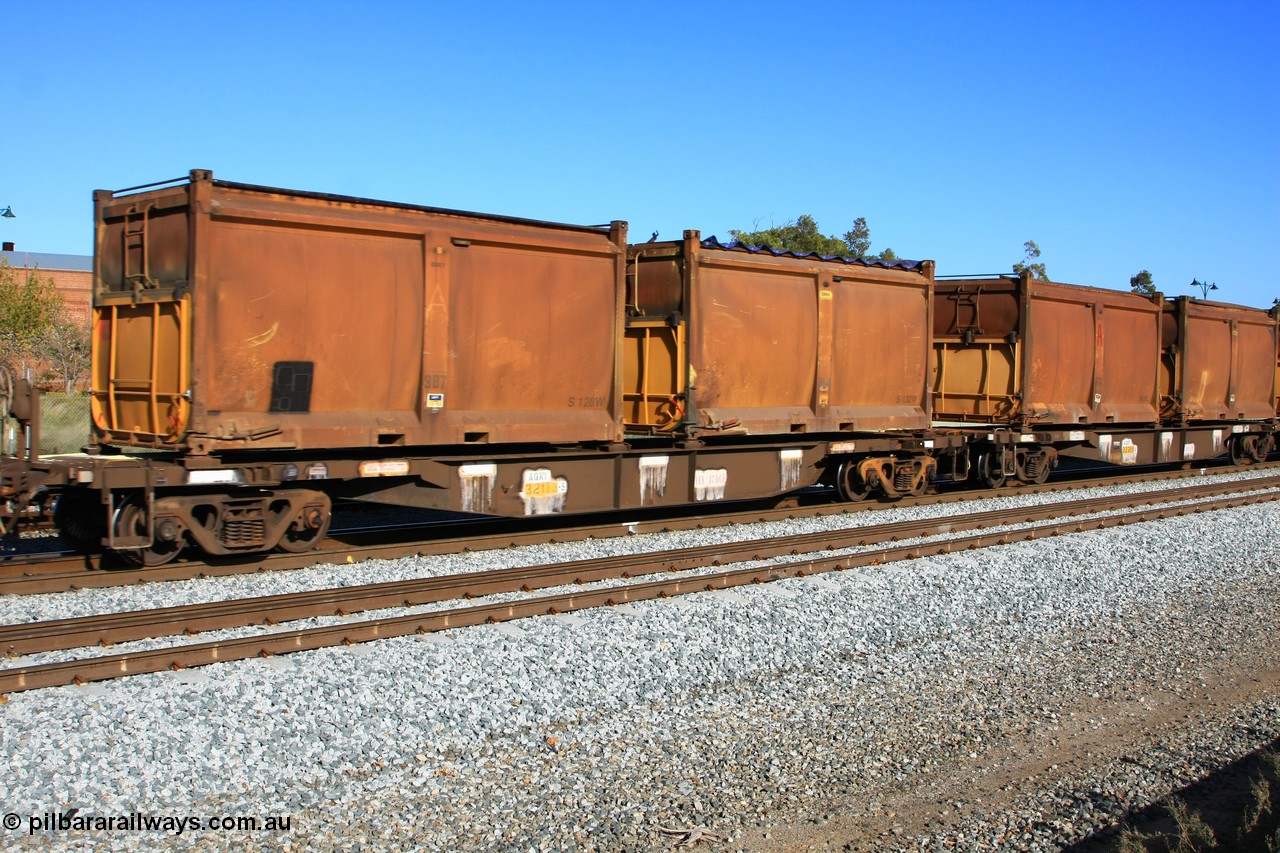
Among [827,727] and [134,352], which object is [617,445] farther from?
[827,727]

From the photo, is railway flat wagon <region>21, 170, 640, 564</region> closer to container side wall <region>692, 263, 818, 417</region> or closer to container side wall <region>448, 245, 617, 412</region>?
→ container side wall <region>448, 245, 617, 412</region>

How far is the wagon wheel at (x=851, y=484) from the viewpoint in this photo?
1545 centimetres

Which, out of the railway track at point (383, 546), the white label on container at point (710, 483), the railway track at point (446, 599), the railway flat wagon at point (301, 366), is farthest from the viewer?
the white label on container at point (710, 483)

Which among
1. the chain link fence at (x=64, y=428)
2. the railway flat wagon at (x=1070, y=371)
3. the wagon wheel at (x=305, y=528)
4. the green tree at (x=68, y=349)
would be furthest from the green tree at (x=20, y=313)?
the railway flat wagon at (x=1070, y=371)

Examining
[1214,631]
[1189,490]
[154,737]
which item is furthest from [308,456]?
[1189,490]

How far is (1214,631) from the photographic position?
29.4 ft

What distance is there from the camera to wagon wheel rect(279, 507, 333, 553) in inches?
405

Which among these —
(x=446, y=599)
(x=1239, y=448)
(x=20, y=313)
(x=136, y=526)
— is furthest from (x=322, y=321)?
(x=20, y=313)

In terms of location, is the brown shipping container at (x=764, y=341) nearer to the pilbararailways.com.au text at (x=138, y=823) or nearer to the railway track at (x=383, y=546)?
the railway track at (x=383, y=546)

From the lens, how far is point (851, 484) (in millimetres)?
15648

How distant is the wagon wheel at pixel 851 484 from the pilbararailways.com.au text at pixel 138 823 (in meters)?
11.6

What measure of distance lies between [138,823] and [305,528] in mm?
6004

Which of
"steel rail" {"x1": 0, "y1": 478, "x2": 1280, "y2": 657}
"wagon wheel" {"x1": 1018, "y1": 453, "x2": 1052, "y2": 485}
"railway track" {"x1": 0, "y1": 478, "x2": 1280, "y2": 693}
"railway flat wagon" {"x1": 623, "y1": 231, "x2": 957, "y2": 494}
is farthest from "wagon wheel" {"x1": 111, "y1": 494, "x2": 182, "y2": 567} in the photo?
"wagon wheel" {"x1": 1018, "y1": 453, "x2": 1052, "y2": 485}

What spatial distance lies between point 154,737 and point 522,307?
6850mm
